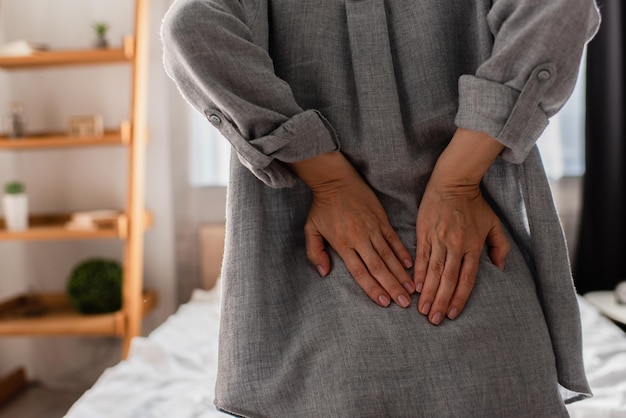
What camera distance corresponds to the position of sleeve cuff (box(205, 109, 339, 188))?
71 centimetres

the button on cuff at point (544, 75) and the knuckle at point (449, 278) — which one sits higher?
the button on cuff at point (544, 75)

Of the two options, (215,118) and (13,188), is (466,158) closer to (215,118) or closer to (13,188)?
(215,118)

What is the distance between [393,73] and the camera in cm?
77

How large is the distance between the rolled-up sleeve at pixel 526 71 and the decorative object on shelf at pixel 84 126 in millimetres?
2292

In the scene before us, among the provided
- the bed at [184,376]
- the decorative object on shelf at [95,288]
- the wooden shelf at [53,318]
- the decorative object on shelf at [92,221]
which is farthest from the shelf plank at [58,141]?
the bed at [184,376]

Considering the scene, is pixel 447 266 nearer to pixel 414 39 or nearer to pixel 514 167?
pixel 514 167

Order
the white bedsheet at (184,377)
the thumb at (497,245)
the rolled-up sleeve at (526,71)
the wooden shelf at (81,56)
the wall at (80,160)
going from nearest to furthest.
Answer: the rolled-up sleeve at (526,71)
the thumb at (497,245)
the white bedsheet at (184,377)
the wooden shelf at (81,56)
the wall at (80,160)

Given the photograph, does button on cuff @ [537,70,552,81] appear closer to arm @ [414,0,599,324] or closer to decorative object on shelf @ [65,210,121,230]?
arm @ [414,0,599,324]

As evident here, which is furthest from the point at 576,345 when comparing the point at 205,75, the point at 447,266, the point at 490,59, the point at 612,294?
the point at 612,294

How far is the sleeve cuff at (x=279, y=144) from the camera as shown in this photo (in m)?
0.71

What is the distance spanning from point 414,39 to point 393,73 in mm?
54

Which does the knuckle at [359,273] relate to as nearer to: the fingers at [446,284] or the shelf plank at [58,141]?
the fingers at [446,284]

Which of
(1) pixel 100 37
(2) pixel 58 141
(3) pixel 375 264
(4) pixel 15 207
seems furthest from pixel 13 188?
(3) pixel 375 264

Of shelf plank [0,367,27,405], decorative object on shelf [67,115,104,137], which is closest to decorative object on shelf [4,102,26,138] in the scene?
decorative object on shelf [67,115,104,137]
